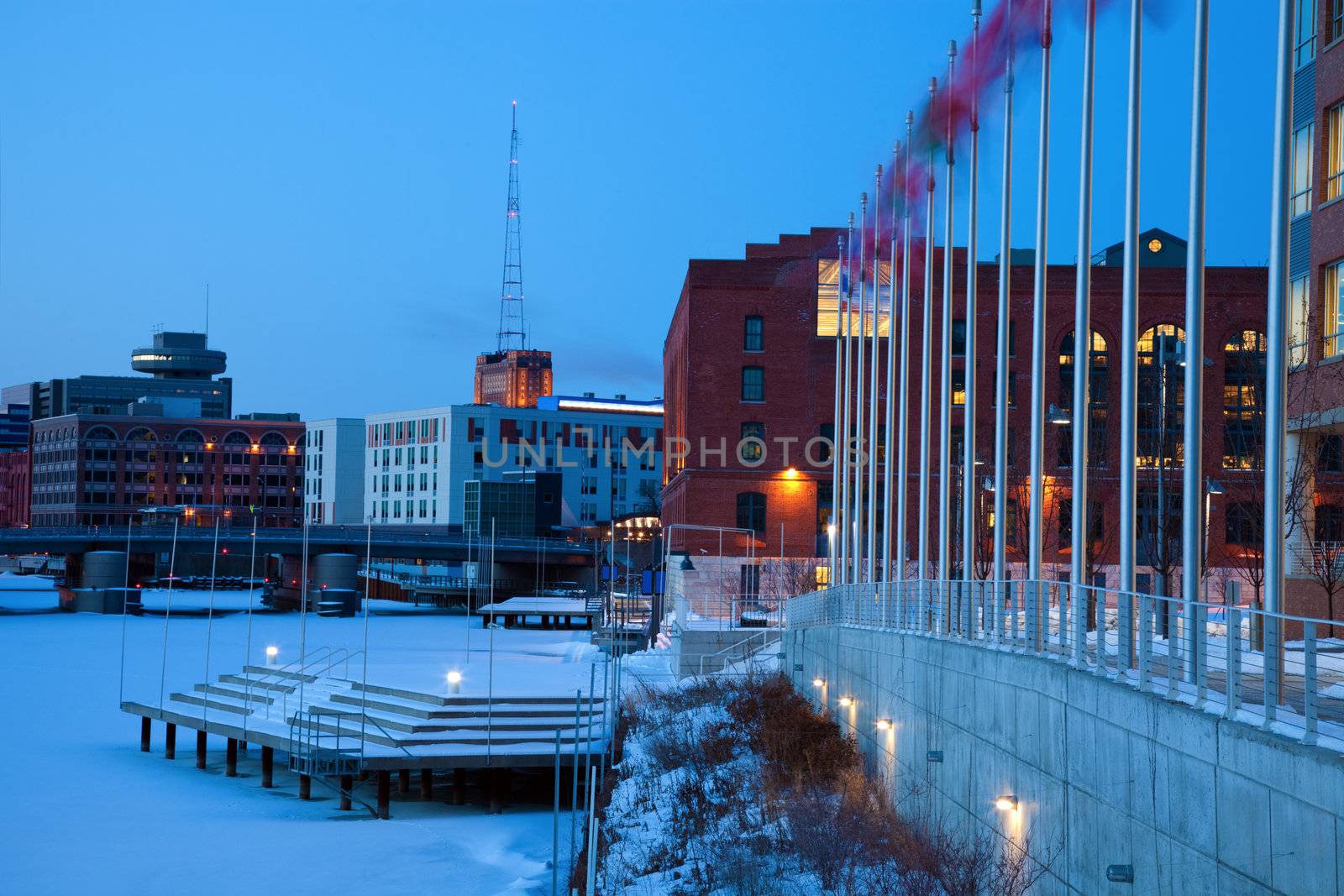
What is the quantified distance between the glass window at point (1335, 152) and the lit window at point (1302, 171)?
89 centimetres

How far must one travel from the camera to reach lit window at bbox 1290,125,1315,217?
3200 cm

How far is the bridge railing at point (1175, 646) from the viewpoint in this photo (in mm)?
12430

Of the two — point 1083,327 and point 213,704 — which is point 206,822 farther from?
point 1083,327

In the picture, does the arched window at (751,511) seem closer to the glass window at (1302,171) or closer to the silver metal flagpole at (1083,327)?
the glass window at (1302,171)

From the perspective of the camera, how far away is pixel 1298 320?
3266 centimetres

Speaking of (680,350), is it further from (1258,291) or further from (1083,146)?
(1083,146)

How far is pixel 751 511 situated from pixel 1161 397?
120 ft

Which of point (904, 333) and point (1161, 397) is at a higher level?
point (904, 333)

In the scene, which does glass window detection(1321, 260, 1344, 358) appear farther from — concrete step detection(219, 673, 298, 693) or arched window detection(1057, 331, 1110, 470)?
concrete step detection(219, 673, 298, 693)

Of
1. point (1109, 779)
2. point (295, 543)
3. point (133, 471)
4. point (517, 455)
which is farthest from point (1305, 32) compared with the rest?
point (133, 471)

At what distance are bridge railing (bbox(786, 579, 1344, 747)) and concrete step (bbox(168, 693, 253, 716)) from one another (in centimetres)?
2406

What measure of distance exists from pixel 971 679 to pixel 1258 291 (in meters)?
53.7

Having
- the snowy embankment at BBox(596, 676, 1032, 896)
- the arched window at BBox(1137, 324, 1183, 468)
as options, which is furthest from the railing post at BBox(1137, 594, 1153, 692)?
the arched window at BBox(1137, 324, 1183, 468)

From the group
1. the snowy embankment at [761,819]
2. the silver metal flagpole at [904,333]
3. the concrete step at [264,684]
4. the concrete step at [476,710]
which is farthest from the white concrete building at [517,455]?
the silver metal flagpole at [904,333]
